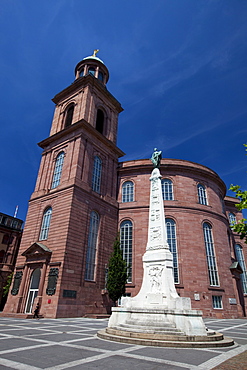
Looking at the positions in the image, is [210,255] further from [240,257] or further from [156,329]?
[156,329]

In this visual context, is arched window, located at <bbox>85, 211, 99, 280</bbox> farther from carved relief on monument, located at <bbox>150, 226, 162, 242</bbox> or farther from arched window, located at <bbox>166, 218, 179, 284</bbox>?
carved relief on monument, located at <bbox>150, 226, 162, 242</bbox>

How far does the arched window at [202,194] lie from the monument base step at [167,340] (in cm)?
2226

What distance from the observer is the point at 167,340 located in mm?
8469

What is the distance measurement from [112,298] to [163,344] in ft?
50.4

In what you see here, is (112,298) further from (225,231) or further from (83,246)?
(225,231)

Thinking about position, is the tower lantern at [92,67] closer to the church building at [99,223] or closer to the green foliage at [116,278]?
the church building at [99,223]

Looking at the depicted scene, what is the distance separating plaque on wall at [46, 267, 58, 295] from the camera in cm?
1972

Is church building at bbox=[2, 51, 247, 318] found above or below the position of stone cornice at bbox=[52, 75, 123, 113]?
below

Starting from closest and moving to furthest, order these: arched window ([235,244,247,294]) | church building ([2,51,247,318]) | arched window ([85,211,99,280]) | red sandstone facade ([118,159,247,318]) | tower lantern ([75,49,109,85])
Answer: church building ([2,51,247,318]) < arched window ([85,211,99,280]) < red sandstone facade ([118,159,247,318]) < arched window ([235,244,247,294]) < tower lantern ([75,49,109,85])

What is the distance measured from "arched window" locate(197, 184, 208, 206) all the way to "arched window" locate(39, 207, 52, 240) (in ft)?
57.5

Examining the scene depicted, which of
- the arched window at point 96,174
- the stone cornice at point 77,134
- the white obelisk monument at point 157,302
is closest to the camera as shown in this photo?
the white obelisk monument at point 157,302

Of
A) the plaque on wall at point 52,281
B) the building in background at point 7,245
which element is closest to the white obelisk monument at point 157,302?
the plaque on wall at point 52,281

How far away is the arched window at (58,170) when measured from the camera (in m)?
27.2

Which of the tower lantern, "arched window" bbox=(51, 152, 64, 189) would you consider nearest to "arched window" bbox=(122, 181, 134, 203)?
"arched window" bbox=(51, 152, 64, 189)
